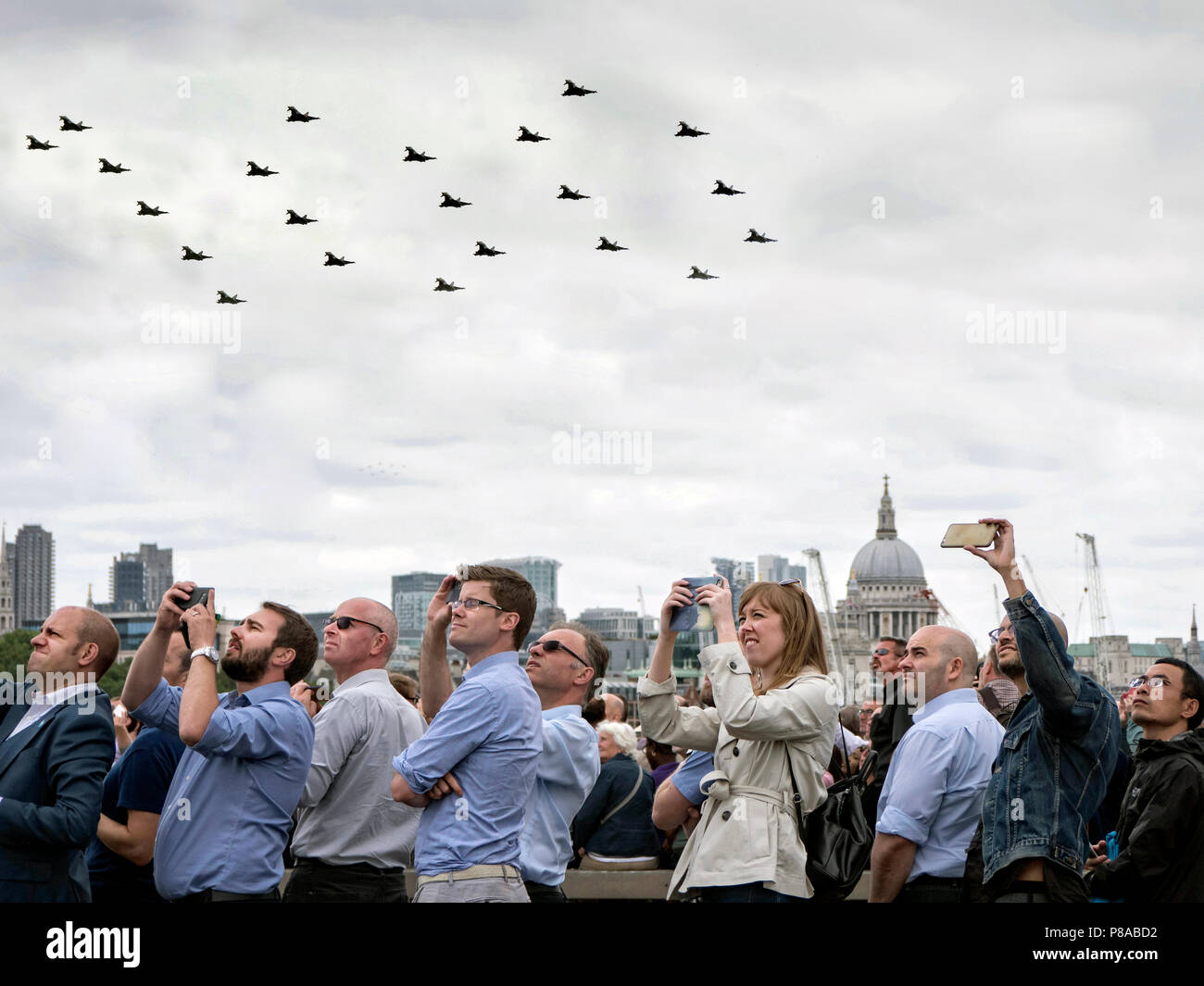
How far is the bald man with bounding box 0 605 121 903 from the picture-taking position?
8477 mm

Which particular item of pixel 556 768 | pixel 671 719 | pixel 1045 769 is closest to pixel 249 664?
pixel 556 768

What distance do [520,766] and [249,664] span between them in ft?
6.40

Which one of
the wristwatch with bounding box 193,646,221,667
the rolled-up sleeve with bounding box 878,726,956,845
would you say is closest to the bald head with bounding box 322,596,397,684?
the wristwatch with bounding box 193,646,221,667

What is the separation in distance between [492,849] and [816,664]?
6.98 ft

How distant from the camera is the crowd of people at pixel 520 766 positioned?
26.6 ft

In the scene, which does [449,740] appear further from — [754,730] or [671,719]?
[754,730]

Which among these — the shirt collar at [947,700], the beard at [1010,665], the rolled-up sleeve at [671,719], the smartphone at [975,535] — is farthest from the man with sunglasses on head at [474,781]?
the beard at [1010,665]

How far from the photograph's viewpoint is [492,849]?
8203 millimetres

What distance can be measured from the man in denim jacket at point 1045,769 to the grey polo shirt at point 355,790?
3562mm

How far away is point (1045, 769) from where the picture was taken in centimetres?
809
